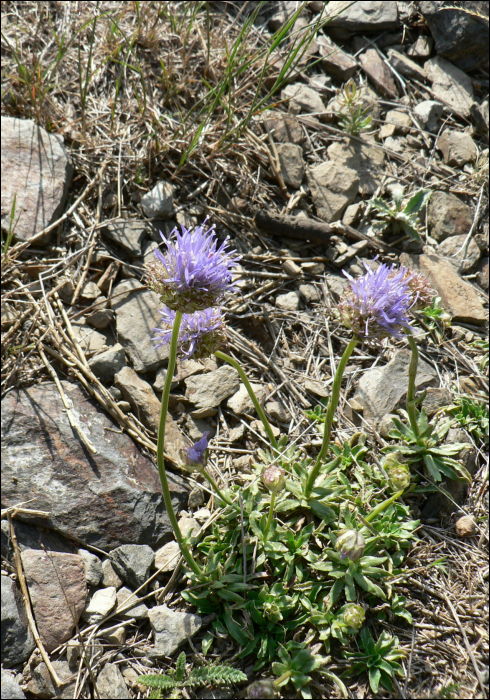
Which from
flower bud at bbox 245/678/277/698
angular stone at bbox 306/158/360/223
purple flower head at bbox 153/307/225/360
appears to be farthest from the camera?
angular stone at bbox 306/158/360/223

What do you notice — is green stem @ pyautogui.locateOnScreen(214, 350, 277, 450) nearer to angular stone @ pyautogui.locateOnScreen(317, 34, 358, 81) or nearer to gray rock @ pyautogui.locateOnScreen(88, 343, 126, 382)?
gray rock @ pyautogui.locateOnScreen(88, 343, 126, 382)

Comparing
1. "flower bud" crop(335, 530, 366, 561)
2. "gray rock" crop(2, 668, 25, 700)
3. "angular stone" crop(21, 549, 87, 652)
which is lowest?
"gray rock" crop(2, 668, 25, 700)

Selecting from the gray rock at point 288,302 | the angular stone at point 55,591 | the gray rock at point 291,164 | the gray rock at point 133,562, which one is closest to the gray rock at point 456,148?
the gray rock at point 291,164

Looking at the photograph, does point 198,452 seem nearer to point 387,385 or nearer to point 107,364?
point 107,364

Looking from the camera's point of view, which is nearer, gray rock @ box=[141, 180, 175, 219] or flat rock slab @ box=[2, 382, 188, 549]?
flat rock slab @ box=[2, 382, 188, 549]

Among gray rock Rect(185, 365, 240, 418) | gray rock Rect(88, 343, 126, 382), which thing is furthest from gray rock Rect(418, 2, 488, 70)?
gray rock Rect(88, 343, 126, 382)

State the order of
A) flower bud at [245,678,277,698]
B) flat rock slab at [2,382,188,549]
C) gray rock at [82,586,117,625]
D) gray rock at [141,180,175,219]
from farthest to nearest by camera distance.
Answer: gray rock at [141,180,175,219] < flat rock slab at [2,382,188,549] < gray rock at [82,586,117,625] < flower bud at [245,678,277,698]

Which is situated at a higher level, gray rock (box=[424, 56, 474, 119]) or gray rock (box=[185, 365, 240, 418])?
gray rock (box=[424, 56, 474, 119])
